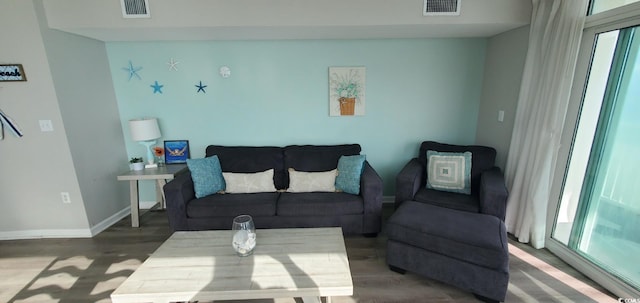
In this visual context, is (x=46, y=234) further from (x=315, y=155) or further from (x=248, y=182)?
(x=315, y=155)

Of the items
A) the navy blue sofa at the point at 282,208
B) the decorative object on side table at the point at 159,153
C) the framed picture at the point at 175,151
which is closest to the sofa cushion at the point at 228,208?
the navy blue sofa at the point at 282,208

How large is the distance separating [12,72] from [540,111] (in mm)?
4621

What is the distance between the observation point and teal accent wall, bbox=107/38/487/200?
287cm

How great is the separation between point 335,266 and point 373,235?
3.66 ft

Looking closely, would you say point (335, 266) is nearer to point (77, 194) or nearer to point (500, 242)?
point (500, 242)

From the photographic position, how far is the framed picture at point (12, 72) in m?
2.24

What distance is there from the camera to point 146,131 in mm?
2734

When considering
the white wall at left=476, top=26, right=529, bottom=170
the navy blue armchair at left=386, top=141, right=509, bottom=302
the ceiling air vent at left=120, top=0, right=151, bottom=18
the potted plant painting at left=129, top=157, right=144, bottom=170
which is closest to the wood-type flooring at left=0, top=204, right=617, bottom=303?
the navy blue armchair at left=386, top=141, right=509, bottom=302

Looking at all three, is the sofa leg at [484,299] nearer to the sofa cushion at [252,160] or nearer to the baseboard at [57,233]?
the sofa cushion at [252,160]

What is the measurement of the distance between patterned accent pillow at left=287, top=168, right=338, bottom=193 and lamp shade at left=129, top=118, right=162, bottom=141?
5.35 ft

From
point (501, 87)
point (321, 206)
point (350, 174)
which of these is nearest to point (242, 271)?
point (321, 206)

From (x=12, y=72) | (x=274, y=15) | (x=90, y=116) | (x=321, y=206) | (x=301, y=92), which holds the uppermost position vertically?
(x=274, y=15)

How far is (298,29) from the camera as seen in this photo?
2.41 m

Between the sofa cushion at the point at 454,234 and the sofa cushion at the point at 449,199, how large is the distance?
1.08 feet
